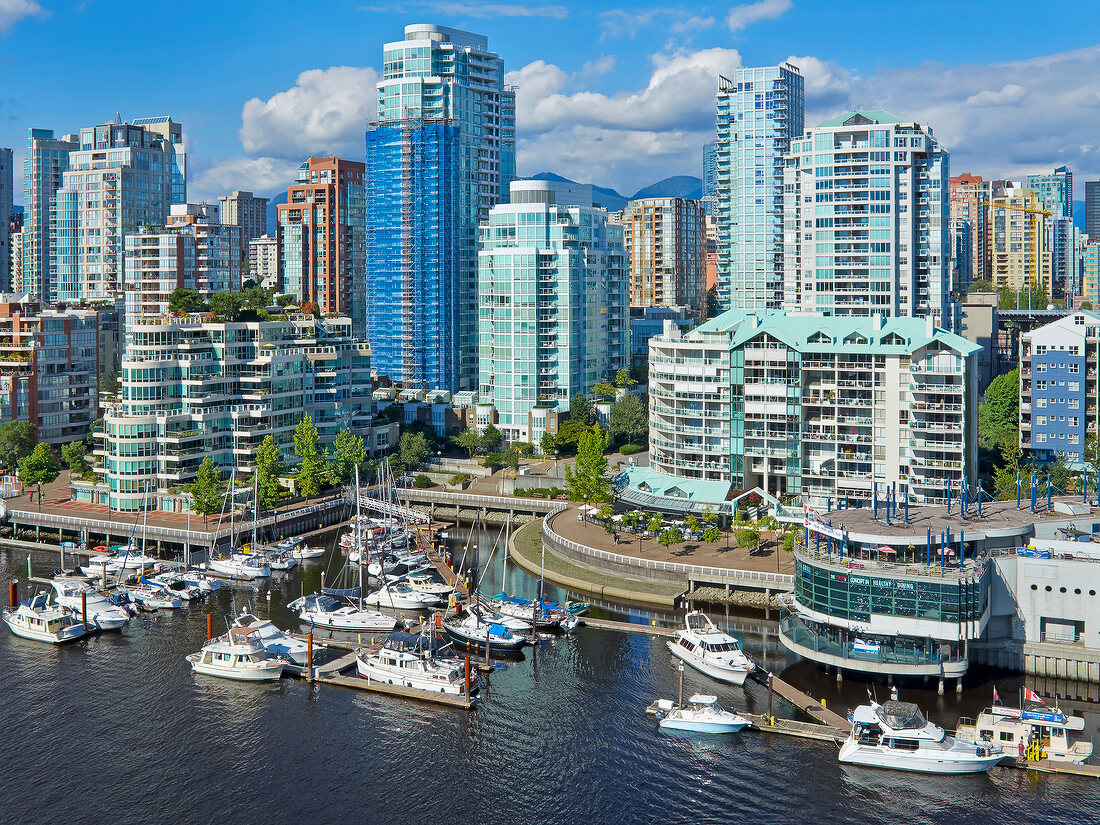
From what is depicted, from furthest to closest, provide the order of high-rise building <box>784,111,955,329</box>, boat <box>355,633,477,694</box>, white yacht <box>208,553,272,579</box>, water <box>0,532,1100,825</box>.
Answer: high-rise building <box>784,111,955,329</box>
white yacht <box>208,553,272,579</box>
boat <box>355,633,477,694</box>
water <box>0,532,1100,825</box>

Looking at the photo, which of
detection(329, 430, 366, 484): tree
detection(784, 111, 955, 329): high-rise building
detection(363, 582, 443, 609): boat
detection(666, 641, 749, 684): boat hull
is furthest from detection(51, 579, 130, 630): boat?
detection(784, 111, 955, 329): high-rise building

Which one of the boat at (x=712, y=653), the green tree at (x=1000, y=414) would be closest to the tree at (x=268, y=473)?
the boat at (x=712, y=653)

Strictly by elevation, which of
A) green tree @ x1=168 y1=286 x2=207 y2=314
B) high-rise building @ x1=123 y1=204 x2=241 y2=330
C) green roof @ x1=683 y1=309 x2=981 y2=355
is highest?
high-rise building @ x1=123 y1=204 x2=241 y2=330

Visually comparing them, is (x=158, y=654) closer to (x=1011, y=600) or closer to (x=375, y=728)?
(x=375, y=728)

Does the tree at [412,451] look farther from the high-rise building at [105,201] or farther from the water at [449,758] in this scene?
the high-rise building at [105,201]

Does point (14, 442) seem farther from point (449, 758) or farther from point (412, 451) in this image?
point (449, 758)

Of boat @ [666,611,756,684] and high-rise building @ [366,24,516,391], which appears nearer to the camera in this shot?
boat @ [666,611,756,684]

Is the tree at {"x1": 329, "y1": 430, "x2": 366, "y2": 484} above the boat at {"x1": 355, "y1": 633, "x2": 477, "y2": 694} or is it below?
above

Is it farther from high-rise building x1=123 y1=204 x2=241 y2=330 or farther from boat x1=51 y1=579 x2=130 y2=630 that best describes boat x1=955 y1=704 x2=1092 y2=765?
high-rise building x1=123 y1=204 x2=241 y2=330
